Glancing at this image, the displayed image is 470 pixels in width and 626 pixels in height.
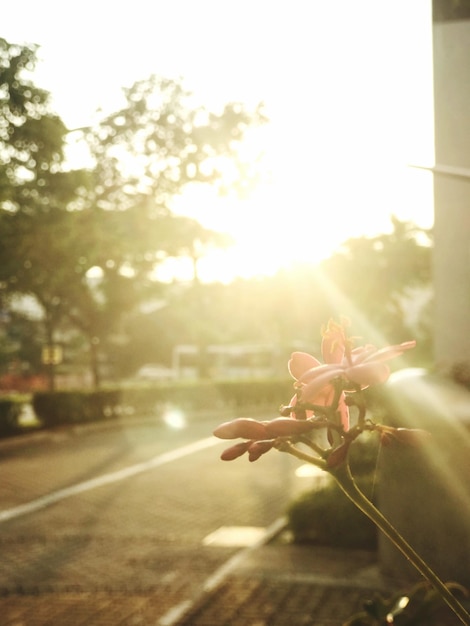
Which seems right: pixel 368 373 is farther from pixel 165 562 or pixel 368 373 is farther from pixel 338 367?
pixel 165 562

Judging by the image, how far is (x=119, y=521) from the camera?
11039mm

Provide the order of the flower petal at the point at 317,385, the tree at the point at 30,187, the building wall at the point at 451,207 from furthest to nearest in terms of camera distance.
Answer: the tree at the point at 30,187
the building wall at the point at 451,207
the flower petal at the point at 317,385

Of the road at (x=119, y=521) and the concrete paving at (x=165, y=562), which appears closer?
the concrete paving at (x=165, y=562)

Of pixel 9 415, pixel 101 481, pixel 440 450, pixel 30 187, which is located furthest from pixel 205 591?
pixel 9 415

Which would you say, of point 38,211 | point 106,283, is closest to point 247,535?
point 38,211

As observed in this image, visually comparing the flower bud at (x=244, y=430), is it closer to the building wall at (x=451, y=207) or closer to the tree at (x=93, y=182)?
the building wall at (x=451, y=207)

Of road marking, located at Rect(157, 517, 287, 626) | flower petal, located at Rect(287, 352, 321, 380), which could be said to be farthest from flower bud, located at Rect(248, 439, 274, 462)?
road marking, located at Rect(157, 517, 287, 626)

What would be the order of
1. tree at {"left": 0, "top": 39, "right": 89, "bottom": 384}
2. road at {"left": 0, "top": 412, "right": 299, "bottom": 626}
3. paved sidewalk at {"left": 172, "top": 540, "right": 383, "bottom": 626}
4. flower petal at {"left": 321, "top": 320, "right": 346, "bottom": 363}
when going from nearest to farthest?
flower petal at {"left": 321, "top": 320, "right": 346, "bottom": 363} < paved sidewalk at {"left": 172, "top": 540, "right": 383, "bottom": 626} < road at {"left": 0, "top": 412, "right": 299, "bottom": 626} < tree at {"left": 0, "top": 39, "right": 89, "bottom": 384}

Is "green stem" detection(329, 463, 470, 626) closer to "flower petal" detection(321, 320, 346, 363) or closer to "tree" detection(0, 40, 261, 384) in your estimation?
"flower petal" detection(321, 320, 346, 363)

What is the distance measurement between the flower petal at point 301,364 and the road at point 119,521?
18.3ft

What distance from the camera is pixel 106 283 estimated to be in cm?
3394

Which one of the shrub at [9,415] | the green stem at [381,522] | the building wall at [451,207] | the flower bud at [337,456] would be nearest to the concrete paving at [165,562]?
the building wall at [451,207]

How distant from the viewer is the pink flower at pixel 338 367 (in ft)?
3.20

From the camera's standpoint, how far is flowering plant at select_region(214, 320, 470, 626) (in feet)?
3.25
